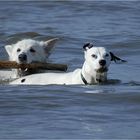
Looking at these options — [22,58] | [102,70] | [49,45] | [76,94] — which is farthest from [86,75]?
[49,45]

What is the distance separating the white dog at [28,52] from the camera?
15.7 metres

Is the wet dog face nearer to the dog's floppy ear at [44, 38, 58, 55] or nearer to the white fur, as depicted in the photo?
the white fur

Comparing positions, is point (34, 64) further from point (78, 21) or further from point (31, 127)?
point (78, 21)

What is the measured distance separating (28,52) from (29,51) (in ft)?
0.15

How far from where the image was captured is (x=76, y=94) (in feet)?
45.3

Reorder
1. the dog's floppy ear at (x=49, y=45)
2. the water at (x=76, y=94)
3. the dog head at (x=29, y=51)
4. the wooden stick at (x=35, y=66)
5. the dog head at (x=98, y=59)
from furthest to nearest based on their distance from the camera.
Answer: the dog's floppy ear at (x=49, y=45) < the wooden stick at (x=35, y=66) < the dog head at (x=29, y=51) < the dog head at (x=98, y=59) < the water at (x=76, y=94)

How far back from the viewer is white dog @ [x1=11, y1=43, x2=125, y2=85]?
46.6 feet

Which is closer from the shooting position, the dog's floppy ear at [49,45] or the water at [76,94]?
the water at [76,94]

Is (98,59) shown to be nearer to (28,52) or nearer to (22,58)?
(22,58)

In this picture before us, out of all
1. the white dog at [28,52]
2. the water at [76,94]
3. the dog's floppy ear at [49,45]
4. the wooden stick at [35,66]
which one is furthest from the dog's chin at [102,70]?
the dog's floppy ear at [49,45]

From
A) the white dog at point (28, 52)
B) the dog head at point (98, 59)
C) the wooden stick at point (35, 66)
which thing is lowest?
the wooden stick at point (35, 66)

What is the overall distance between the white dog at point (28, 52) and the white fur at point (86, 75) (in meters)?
0.42

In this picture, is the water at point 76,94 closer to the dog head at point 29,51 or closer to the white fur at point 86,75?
the white fur at point 86,75

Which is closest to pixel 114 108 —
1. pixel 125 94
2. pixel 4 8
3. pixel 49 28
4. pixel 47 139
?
pixel 125 94
